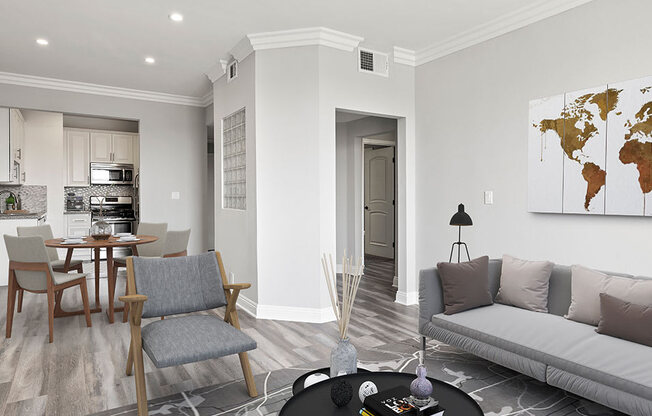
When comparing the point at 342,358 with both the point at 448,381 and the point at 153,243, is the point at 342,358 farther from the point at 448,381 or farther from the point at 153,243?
the point at 153,243

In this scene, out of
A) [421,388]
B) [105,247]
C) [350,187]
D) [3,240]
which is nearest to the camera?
[421,388]

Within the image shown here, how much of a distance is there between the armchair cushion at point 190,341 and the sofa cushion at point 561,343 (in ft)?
4.82

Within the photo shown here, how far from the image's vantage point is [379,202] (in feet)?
27.0

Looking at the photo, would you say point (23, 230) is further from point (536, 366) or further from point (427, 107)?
point (536, 366)

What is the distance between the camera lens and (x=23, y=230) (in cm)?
445

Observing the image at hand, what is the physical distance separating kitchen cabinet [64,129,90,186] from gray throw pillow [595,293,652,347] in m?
8.11

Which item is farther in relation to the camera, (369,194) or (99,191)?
(369,194)

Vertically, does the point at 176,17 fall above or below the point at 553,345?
above

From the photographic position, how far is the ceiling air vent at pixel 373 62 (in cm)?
449

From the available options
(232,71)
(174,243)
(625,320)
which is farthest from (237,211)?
(625,320)

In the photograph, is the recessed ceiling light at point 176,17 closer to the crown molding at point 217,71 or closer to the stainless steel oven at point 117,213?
the crown molding at point 217,71

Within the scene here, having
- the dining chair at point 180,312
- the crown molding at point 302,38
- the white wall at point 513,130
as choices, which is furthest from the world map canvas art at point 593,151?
the dining chair at point 180,312

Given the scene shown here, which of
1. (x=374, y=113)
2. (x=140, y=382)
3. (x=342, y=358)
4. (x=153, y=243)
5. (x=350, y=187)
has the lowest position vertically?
(x=140, y=382)

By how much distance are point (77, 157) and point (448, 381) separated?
7.58 meters
